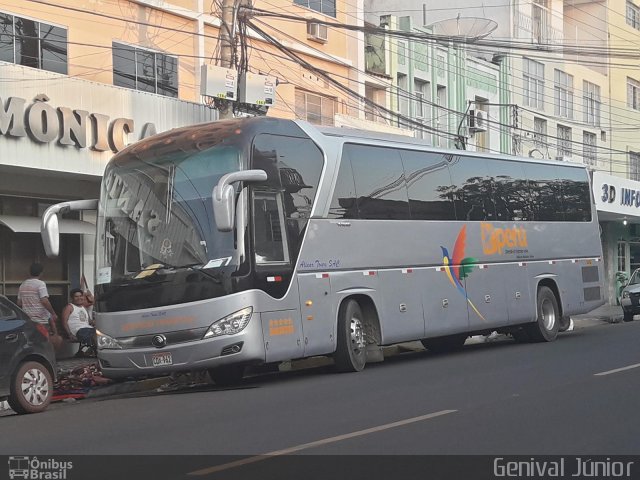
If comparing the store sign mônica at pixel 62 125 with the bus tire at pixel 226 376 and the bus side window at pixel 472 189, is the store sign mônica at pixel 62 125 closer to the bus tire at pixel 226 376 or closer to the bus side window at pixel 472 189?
the bus tire at pixel 226 376

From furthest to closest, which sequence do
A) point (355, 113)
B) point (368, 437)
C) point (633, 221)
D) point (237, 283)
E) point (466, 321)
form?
point (633, 221) → point (355, 113) → point (466, 321) → point (237, 283) → point (368, 437)

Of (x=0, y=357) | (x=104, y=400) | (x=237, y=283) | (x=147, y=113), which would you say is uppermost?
(x=147, y=113)

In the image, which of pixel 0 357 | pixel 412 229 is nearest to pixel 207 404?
pixel 0 357

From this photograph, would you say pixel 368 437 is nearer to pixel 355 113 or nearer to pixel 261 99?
pixel 261 99

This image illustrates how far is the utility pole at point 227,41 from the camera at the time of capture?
18625mm

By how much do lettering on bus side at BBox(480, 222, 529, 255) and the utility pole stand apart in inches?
224

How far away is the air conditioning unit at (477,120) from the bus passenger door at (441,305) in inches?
692

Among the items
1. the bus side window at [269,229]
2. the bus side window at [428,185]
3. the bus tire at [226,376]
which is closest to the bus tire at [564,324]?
the bus side window at [428,185]

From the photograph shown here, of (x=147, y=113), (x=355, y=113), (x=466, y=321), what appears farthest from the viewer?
(x=355, y=113)

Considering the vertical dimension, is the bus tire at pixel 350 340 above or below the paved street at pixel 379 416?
above

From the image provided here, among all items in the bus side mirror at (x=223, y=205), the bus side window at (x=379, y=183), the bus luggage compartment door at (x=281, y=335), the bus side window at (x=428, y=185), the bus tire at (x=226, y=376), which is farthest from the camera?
the bus side window at (x=428, y=185)

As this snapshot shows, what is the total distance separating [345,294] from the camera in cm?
1469

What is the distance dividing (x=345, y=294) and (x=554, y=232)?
24.5ft

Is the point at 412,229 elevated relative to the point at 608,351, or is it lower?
elevated
